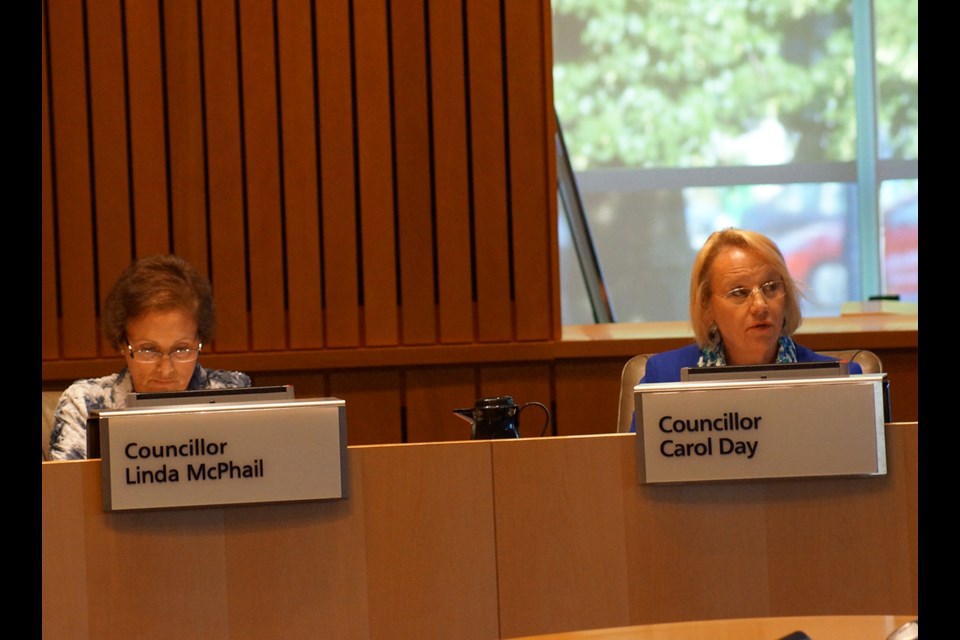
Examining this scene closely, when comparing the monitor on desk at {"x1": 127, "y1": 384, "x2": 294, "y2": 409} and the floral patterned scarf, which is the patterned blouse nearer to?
the monitor on desk at {"x1": 127, "y1": 384, "x2": 294, "y2": 409}

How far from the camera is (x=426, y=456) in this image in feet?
5.95

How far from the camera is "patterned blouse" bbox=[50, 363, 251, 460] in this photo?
102 inches

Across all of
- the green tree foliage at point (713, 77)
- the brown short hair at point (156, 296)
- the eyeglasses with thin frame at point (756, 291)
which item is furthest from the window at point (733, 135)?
the brown short hair at point (156, 296)

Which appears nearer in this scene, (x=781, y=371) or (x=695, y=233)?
(x=781, y=371)

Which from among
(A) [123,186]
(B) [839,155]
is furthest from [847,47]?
(A) [123,186]

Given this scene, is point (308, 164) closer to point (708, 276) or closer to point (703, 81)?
point (708, 276)

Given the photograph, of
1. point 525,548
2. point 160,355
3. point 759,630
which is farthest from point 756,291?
point 759,630

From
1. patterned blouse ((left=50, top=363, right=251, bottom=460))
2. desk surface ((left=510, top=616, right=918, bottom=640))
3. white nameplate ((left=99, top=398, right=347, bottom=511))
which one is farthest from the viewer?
patterned blouse ((left=50, top=363, right=251, bottom=460))

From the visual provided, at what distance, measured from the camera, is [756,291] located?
9.41 ft

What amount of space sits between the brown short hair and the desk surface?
5.83ft

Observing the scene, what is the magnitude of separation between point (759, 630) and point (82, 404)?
1.86 metres

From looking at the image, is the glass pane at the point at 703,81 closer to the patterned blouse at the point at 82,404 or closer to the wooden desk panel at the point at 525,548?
the patterned blouse at the point at 82,404

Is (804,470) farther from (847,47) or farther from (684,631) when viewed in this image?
(847,47)

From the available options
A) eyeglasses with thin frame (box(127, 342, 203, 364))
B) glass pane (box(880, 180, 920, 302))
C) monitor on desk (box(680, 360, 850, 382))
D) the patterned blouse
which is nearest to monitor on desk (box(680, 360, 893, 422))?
monitor on desk (box(680, 360, 850, 382))
